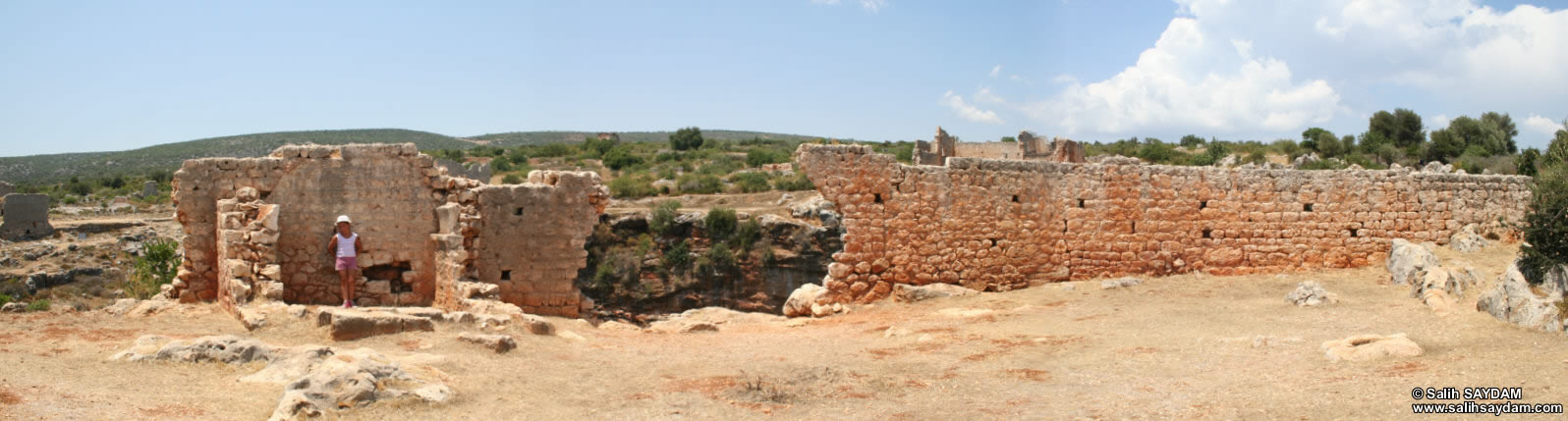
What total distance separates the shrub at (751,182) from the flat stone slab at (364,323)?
30.7 metres

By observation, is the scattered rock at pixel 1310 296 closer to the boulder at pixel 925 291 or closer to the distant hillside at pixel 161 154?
the boulder at pixel 925 291

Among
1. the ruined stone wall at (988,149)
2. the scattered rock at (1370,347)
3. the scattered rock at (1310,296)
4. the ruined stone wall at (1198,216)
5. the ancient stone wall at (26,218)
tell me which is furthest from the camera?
the ancient stone wall at (26,218)

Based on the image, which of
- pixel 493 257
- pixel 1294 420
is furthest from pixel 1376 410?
pixel 493 257

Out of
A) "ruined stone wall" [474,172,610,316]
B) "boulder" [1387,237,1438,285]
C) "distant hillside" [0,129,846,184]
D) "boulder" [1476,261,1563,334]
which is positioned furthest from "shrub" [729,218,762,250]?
"distant hillside" [0,129,846,184]

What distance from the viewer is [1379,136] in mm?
32594

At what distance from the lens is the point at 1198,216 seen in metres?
12.2

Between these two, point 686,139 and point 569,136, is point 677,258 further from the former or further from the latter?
point 569,136

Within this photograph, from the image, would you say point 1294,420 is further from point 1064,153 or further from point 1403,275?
point 1064,153

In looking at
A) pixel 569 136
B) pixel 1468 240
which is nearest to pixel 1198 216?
pixel 1468 240

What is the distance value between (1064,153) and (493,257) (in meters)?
11.4

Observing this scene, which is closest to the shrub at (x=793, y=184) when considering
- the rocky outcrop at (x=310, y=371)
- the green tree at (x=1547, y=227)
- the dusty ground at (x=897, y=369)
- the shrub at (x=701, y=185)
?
the shrub at (x=701, y=185)

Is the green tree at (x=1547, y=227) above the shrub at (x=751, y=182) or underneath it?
above

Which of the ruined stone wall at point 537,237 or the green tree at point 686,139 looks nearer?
the ruined stone wall at point 537,237

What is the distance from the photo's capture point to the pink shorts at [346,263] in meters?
9.77
